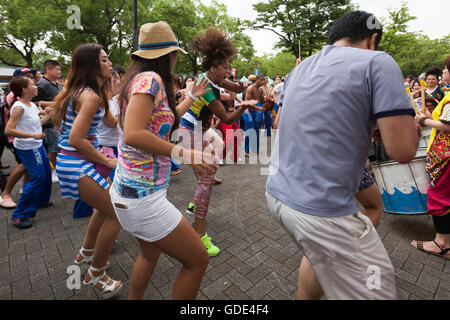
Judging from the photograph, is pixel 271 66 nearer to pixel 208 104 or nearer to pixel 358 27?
pixel 208 104

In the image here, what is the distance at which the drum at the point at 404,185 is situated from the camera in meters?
2.94

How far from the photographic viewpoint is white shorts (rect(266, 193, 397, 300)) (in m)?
1.14

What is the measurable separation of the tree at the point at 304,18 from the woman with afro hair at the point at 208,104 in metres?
23.4

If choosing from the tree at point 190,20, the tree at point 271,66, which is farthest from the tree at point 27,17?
the tree at point 271,66

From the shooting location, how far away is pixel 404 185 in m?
3.04

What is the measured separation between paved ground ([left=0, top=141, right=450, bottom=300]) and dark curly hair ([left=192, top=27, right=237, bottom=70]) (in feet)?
7.15

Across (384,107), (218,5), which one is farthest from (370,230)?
(218,5)

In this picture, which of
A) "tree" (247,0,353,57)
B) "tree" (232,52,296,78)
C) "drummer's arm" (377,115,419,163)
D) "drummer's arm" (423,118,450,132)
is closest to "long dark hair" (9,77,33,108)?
"drummer's arm" (377,115,419,163)

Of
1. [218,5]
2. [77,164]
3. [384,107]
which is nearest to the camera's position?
[384,107]

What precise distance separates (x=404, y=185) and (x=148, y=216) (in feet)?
10.2

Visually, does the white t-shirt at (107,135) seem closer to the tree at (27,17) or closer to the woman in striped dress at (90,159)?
the woman in striped dress at (90,159)

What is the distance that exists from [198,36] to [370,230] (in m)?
2.71
